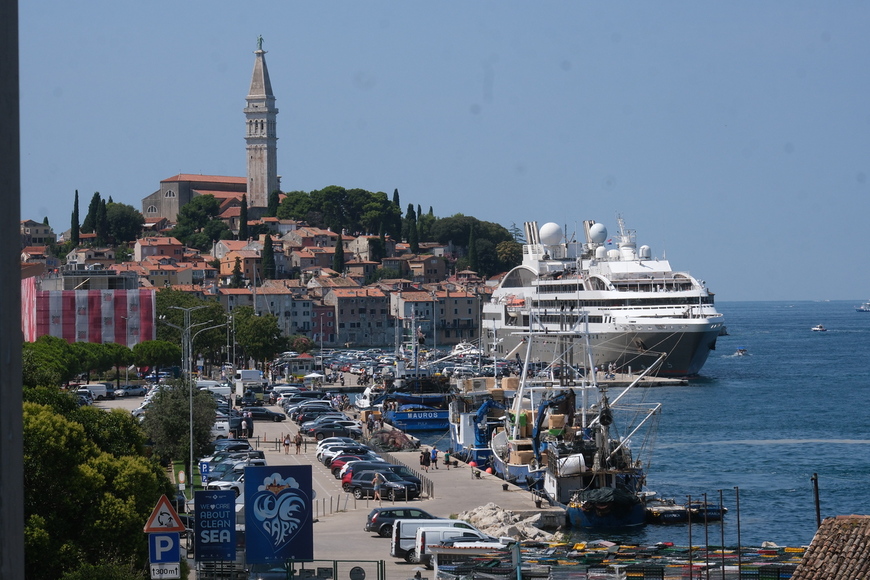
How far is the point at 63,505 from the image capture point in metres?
15.1

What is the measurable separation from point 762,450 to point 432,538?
893 inches

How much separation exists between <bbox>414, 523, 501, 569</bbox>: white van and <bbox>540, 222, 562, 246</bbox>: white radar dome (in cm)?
7435

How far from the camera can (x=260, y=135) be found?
475ft

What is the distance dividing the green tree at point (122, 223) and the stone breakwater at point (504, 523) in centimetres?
11441

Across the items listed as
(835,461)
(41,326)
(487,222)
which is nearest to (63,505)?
(835,461)

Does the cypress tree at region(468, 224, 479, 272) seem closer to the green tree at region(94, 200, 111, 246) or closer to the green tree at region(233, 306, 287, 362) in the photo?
the green tree at region(94, 200, 111, 246)

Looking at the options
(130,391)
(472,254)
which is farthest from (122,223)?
(130,391)

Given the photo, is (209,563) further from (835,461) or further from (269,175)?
(269,175)

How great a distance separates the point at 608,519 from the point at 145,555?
39.7ft

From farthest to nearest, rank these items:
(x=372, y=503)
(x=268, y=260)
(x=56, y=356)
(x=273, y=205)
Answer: (x=273, y=205) → (x=268, y=260) → (x=56, y=356) → (x=372, y=503)

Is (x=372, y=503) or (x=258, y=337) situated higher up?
(x=258, y=337)

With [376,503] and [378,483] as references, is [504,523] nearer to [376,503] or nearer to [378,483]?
[376,503]

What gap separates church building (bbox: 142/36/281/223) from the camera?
474 feet

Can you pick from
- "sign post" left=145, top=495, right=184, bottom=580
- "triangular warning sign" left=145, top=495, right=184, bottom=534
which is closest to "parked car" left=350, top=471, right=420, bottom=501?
"sign post" left=145, top=495, right=184, bottom=580
